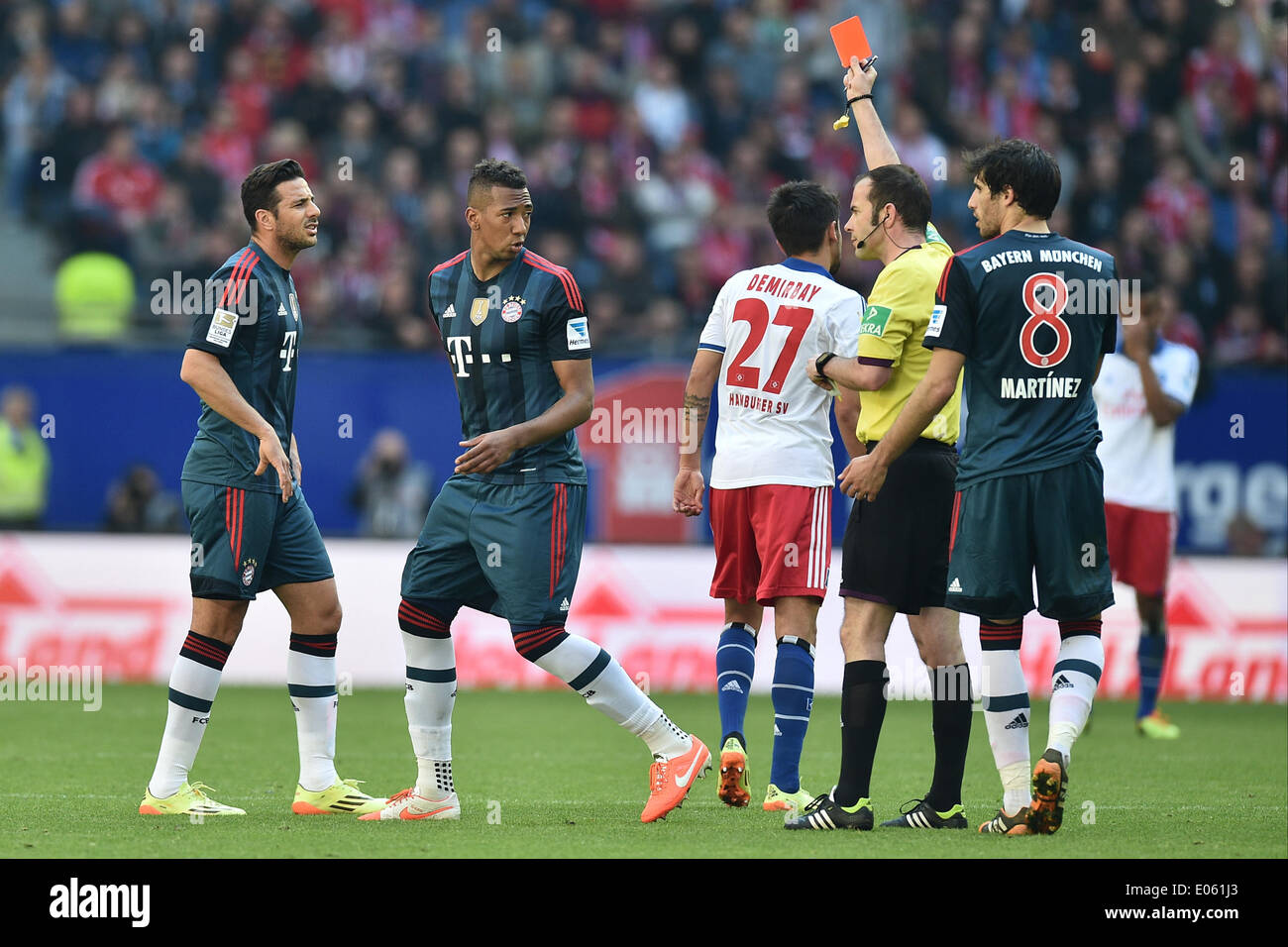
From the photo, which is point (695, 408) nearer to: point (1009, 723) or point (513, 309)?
point (513, 309)

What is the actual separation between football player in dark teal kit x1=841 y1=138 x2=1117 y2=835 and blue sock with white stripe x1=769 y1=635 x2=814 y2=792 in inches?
32.5

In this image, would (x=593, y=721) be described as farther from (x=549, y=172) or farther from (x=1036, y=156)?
(x=549, y=172)

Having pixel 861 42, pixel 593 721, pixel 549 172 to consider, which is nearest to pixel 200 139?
pixel 549 172

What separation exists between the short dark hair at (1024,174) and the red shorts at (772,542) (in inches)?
56.2

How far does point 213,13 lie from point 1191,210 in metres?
10.6

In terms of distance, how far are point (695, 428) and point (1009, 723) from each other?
1.81 metres

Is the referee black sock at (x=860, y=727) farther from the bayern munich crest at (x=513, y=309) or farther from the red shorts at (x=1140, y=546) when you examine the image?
the red shorts at (x=1140, y=546)

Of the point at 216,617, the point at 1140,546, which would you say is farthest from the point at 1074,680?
the point at 1140,546

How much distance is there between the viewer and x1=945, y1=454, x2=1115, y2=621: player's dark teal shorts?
6180 mm

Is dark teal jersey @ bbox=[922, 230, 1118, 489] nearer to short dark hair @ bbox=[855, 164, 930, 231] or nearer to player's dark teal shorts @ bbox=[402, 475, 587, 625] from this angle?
short dark hair @ bbox=[855, 164, 930, 231]

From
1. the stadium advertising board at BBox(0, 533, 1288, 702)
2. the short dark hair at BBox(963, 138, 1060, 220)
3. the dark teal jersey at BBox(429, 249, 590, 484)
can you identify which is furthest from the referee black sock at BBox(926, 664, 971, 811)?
the stadium advertising board at BBox(0, 533, 1288, 702)

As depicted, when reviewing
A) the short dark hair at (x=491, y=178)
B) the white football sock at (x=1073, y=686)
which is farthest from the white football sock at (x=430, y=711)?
the white football sock at (x=1073, y=686)

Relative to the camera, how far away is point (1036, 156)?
630 centimetres

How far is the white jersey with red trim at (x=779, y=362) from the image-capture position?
7070mm
